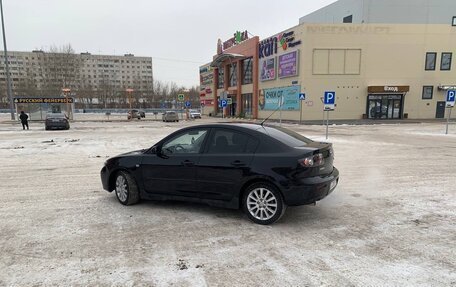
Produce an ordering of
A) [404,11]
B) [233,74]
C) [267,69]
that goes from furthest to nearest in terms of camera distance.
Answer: [233,74] < [404,11] < [267,69]

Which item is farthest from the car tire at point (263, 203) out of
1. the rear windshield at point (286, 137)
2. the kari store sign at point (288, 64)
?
the kari store sign at point (288, 64)

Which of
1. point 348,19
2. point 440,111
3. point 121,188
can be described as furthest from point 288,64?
point 121,188

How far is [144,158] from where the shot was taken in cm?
569

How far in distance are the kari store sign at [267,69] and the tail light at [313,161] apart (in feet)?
119

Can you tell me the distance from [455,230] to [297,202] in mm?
2231

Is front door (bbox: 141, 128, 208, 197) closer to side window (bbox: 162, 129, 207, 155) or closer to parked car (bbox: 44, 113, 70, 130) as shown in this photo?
side window (bbox: 162, 129, 207, 155)

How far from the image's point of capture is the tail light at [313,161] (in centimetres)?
465

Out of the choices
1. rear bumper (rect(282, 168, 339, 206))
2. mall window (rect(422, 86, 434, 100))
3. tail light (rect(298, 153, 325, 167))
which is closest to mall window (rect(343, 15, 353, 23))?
mall window (rect(422, 86, 434, 100))

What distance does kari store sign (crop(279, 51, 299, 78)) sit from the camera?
35628 millimetres

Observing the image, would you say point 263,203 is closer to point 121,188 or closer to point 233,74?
point 121,188

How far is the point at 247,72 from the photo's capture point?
1898 inches

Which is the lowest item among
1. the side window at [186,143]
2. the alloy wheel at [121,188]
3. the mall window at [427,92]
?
the alloy wheel at [121,188]

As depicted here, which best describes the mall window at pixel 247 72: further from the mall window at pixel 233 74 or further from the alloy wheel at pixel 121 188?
the alloy wheel at pixel 121 188

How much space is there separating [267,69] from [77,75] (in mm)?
73775
